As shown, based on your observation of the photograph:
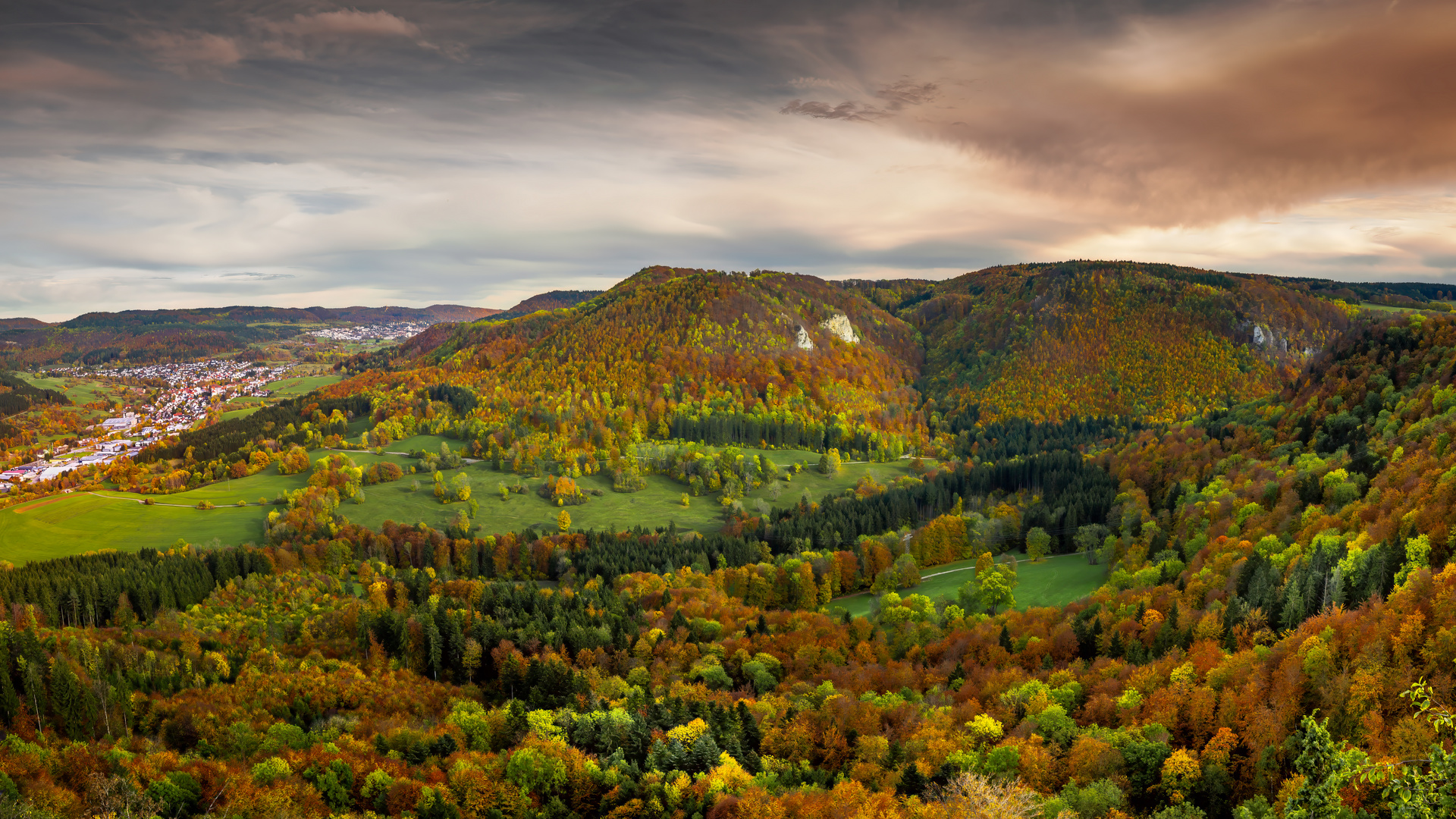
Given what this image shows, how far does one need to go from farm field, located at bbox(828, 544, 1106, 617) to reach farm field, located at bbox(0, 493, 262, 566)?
12399cm

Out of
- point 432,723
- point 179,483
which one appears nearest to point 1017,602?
point 432,723

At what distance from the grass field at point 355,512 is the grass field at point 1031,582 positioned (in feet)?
175

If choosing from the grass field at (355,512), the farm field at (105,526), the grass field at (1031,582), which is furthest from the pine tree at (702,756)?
the farm field at (105,526)

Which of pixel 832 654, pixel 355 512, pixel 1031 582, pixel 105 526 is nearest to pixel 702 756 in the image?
pixel 832 654

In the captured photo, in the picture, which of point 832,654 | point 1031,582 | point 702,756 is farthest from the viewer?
point 1031,582

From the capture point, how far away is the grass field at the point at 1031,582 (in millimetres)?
102625

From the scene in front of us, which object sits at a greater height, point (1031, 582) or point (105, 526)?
point (105, 526)

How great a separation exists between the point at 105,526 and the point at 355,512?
46.5 m

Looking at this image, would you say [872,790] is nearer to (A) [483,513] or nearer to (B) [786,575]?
(B) [786,575]

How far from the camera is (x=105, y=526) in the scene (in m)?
143

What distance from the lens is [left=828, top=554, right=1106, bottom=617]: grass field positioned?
103 metres

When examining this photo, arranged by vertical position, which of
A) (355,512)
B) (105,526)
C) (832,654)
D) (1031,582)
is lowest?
(1031,582)

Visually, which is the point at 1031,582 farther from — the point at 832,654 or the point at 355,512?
the point at 355,512

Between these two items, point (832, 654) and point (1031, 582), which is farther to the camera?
point (1031, 582)
